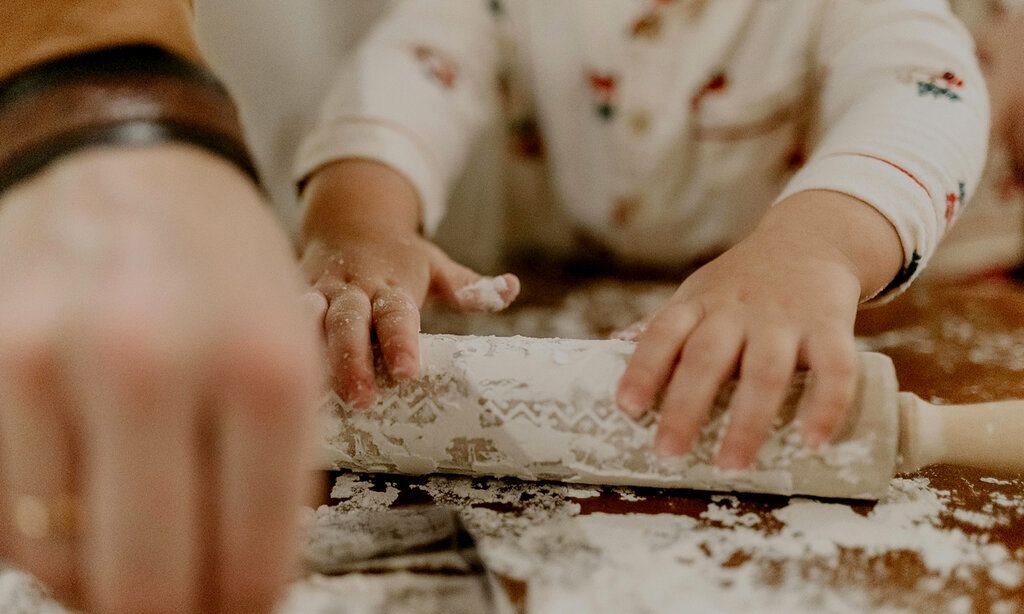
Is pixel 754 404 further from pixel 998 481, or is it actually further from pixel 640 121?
pixel 640 121

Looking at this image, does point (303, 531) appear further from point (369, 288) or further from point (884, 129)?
point (884, 129)

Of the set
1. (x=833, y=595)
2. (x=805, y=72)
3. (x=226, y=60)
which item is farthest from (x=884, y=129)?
(x=226, y=60)

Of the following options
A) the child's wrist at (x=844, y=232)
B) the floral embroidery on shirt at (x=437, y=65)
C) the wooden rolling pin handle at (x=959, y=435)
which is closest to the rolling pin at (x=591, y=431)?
the wooden rolling pin handle at (x=959, y=435)

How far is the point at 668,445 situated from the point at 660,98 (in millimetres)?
515

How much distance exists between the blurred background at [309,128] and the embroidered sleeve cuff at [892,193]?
1.36 feet

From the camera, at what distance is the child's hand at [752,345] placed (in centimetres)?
39

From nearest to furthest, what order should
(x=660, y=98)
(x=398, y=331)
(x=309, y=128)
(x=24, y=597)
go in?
(x=24, y=597)
(x=398, y=331)
(x=660, y=98)
(x=309, y=128)

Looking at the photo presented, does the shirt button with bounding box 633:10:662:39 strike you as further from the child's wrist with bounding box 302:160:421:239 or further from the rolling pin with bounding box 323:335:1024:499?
the rolling pin with bounding box 323:335:1024:499

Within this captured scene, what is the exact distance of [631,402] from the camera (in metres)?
0.41

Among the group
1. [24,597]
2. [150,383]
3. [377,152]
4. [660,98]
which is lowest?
[24,597]

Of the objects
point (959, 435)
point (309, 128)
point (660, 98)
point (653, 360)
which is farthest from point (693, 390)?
point (309, 128)

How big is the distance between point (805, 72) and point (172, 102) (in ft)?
2.28

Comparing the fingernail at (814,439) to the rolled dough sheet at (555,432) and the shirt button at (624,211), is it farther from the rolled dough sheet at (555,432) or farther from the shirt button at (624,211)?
the shirt button at (624,211)

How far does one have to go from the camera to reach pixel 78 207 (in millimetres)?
192
